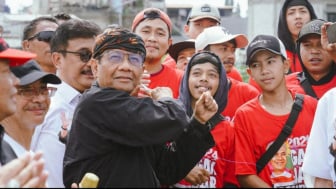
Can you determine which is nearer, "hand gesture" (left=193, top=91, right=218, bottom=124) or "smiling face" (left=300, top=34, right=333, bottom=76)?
"hand gesture" (left=193, top=91, right=218, bottom=124)

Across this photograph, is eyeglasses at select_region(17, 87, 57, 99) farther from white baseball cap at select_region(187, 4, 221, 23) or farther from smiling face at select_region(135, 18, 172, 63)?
white baseball cap at select_region(187, 4, 221, 23)

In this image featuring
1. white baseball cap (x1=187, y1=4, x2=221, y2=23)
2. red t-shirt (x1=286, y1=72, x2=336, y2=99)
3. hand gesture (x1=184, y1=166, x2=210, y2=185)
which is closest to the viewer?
hand gesture (x1=184, y1=166, x2=210, y2=185)

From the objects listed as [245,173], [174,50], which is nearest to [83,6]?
[174,50]

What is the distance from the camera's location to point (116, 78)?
319 centimetres

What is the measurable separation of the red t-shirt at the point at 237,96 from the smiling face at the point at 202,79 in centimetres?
40

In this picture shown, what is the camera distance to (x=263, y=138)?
4035 millimetres

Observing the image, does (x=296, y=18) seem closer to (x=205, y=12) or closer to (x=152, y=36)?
(x=205, y=12)

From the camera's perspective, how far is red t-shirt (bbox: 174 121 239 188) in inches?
158

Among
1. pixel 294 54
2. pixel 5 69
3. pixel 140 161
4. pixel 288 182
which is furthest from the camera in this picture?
pixel 294 54

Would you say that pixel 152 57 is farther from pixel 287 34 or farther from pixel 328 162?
pixel 328 162

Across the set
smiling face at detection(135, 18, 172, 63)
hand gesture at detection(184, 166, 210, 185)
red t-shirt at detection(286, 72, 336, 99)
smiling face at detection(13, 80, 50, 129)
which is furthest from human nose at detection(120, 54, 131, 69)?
red t-shirt at detection(286, 72, 336, 99)

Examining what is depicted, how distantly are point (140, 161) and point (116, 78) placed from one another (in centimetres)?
46

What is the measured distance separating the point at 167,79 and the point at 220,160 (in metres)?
0.91

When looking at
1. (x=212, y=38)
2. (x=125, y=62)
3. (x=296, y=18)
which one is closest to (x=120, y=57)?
(x=125, y=62)
